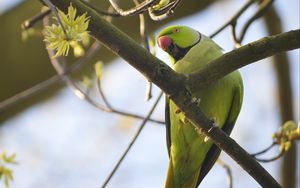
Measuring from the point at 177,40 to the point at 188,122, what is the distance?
0.39 meters

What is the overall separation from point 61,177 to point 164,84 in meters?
3.31

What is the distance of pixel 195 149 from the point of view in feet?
7.46

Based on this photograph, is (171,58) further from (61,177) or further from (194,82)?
(61,177)

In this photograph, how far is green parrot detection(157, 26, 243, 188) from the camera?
2162mm

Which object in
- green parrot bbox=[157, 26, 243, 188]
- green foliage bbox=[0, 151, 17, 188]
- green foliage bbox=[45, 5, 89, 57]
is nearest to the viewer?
green foliage bbox=[45, 5, 89, 57]

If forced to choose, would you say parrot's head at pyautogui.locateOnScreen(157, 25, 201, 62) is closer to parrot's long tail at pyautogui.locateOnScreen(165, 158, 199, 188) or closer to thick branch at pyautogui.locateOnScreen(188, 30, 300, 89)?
parrot's long tail at pyautogui.locateOnScreen(165, 158, 199, 188)

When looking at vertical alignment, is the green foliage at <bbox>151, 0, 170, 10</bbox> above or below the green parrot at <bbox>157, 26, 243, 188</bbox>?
below

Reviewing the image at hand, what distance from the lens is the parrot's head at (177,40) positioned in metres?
2.32

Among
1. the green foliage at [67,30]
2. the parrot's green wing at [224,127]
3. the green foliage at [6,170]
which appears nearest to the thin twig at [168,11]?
the green foliage at [67,30]

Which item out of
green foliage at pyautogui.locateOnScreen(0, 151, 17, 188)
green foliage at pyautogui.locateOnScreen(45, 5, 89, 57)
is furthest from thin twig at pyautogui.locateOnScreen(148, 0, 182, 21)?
green foliage at pyautogui.locateOnScreen(0, 151, 17, 188)

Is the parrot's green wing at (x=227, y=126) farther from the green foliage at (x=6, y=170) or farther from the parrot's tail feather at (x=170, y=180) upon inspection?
the green foliage at (x=6, y=170)

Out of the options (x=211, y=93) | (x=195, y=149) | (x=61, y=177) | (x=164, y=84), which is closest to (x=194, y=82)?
(x=164, y=84)

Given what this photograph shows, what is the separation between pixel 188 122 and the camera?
216 cm

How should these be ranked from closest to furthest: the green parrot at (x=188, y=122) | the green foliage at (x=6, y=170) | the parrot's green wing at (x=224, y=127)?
the green foliage at (x=6, y=170)
the green parrot at (x=188, y=122)
the parrot's green wing at (x=224, y=127)
